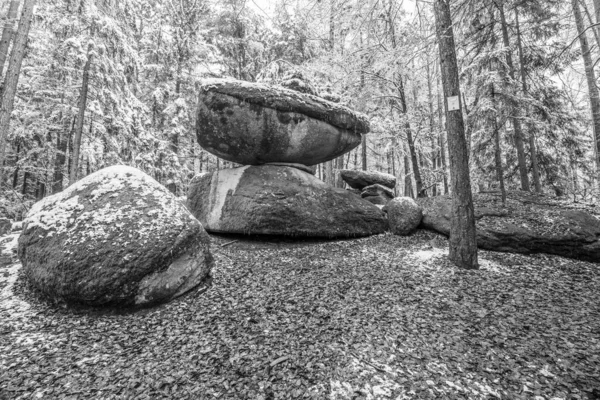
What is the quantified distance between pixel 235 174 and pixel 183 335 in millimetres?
4338

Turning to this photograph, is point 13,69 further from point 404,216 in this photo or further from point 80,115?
point 404,216

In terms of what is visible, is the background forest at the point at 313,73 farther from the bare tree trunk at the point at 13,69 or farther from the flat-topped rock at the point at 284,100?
the flat-topped rock at the point at 284,100

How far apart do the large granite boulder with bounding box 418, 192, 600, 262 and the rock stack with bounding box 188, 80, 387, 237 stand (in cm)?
228

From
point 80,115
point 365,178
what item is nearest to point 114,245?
point 80,115

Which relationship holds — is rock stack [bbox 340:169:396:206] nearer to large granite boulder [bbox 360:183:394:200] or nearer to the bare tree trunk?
large granite boulder [bbox 360:183:394:200]

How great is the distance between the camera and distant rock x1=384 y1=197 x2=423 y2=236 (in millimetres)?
6672

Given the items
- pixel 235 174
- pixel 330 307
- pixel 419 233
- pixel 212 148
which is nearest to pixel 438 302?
pixel 330 307

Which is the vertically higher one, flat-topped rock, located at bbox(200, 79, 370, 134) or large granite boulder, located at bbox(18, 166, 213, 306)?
flat-topped rock, located at bbox(200, 79, 370, 134)

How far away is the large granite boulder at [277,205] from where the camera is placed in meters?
6.23

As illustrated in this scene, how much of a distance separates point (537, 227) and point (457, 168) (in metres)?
2.50

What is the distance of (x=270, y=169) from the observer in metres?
6.80

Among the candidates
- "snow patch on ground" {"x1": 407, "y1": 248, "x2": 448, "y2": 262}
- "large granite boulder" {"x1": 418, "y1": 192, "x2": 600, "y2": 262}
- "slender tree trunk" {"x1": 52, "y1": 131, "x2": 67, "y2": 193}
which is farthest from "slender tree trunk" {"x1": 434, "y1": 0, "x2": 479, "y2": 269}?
"slender tree trunk" {"x1": 52, "y1": 131, "x2": 67, "y2": 193}

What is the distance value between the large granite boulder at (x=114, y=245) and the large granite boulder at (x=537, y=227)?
5809 mm

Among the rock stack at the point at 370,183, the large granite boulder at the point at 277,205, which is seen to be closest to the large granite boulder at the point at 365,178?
the rock stack at the point at 370,183
